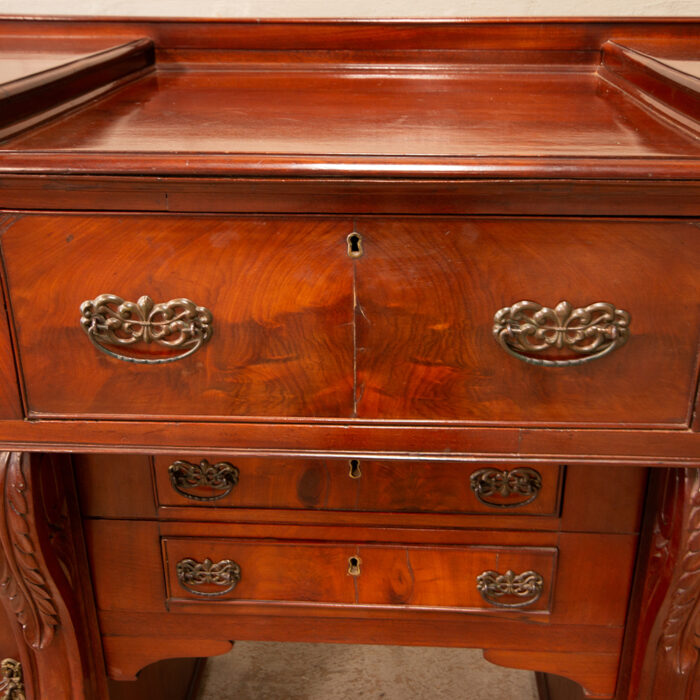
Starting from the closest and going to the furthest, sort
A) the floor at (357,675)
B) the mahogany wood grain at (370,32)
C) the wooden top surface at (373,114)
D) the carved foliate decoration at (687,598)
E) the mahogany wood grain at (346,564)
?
1. the wooden top surface at (373,114)
2. the carved foliate decoration at (687,598)
3. the mahogany wood grain at (346,564)
4. the mahogany wood grain at (370,32)
5. the floor at (357,675)

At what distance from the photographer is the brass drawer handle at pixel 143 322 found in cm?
55

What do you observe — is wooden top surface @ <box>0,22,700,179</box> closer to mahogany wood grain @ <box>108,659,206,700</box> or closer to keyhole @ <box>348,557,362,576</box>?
keyhole @ <box>348,557,362,576</box>

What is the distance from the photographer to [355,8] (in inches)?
37.5

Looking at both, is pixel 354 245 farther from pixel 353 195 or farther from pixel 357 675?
pixel 357 675

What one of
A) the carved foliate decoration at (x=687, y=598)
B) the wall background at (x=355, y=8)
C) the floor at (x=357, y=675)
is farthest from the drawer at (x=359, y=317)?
the floor at (x=357, y=675)

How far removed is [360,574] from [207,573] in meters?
0.16

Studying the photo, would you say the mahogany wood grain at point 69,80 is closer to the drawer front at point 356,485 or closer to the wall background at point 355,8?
the wall background at point 355,8

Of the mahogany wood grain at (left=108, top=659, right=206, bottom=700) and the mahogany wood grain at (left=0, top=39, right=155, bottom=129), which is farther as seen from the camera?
the mahogany wood grain at (left=108, top=659, right=206, bottom=700)

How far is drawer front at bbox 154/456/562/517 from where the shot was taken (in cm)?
70

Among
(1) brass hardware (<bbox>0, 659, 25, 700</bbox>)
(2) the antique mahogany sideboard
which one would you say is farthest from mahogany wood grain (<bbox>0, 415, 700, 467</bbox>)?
(1) brass hardware (<bbox>0, 659, 25, 700</bbox>)

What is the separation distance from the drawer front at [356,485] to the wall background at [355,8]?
2.01 feet

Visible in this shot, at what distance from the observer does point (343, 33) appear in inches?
34.3

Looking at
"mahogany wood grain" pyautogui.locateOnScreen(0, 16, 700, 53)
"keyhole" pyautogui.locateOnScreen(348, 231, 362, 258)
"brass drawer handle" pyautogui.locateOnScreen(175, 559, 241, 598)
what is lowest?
"brass drawer handle" pyautogui.locateOnScreen(175, 559, 241, 598)

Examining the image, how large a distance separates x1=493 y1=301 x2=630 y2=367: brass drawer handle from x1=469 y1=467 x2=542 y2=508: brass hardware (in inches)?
7.0
